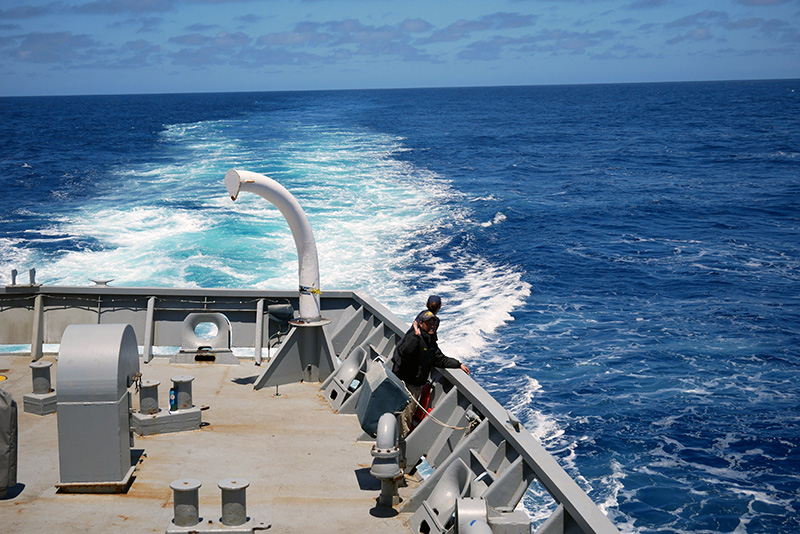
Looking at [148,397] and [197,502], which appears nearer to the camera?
[197,502]

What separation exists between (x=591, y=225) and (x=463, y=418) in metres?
29.8

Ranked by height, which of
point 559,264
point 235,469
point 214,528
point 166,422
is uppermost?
point 214,528

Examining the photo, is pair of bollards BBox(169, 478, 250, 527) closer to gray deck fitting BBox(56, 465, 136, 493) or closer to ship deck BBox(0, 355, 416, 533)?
ship deck BBox(0, 355, 416, 533)

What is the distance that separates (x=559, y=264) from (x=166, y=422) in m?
21.8

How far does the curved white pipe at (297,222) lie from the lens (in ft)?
32.0

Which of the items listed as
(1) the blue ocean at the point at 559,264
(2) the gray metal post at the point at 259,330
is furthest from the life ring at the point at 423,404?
(1) the blue ocean at the point at 559,264

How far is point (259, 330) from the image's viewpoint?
11.5 metres

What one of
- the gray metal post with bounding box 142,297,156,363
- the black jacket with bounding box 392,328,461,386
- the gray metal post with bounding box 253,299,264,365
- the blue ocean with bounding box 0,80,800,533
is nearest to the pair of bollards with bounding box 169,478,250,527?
the black jacket with bounding box 392,328,461,386

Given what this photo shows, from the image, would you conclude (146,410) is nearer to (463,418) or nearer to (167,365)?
(167,365)

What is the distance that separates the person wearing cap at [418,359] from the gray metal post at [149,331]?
4555 mm

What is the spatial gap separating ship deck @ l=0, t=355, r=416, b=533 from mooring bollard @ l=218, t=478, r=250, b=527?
0.18 meters

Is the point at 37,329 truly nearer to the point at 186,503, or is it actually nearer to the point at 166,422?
the point at 166,422

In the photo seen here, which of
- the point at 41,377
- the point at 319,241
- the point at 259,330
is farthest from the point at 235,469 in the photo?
the point at 319,241

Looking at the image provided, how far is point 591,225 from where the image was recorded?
36.3m
